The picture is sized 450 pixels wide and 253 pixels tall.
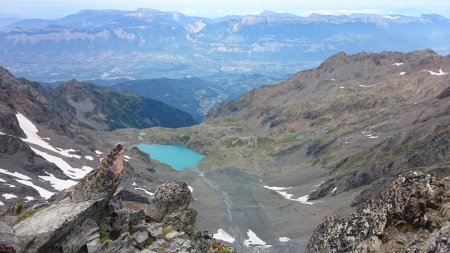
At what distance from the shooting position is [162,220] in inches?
1654

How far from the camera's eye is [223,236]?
371ft

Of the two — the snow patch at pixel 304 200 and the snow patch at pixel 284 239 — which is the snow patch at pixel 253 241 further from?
the snow patch at pixel 304 200

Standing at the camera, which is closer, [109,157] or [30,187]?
[109,157]

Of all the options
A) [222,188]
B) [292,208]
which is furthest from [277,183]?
[292,208]

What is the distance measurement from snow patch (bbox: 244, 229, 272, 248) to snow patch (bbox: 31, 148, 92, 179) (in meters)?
62.0

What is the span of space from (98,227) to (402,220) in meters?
18.4

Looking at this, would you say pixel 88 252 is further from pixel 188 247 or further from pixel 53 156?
pixel 53 156

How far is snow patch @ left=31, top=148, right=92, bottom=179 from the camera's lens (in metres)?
152

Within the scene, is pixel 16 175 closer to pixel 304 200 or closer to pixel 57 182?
pixel 57 182

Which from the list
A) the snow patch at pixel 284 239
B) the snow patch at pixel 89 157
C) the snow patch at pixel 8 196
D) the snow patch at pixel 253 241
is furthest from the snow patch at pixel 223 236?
the snow patch at pixel 89 157

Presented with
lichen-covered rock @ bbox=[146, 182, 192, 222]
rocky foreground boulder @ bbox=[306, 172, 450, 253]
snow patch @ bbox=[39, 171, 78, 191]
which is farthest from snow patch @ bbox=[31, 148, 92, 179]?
rocky foreground boulder @ bbox=[306, 172, 450, 253]

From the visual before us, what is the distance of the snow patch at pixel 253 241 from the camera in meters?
108

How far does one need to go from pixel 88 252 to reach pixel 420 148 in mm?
130977

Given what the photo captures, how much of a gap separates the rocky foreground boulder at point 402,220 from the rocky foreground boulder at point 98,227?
11392 millimetres
